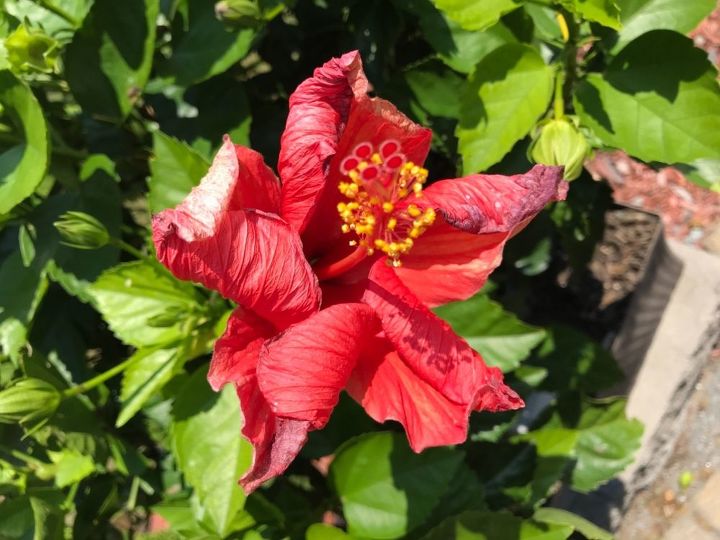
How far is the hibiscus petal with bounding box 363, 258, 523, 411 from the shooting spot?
85 centimetres

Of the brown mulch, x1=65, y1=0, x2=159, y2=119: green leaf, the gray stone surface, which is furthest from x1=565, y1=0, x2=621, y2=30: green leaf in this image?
the brown mulch

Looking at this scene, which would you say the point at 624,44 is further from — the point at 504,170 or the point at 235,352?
the point at 235,352

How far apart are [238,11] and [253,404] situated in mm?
613

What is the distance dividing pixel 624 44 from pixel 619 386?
52.7 inches

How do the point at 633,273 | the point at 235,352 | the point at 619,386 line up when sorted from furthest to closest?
the point at 633,273, the point at 619,386, the point at 235,352

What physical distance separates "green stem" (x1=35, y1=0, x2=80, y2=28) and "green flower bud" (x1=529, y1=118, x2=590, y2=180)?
74cm

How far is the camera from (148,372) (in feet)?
3.76

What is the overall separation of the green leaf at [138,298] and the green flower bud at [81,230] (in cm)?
6

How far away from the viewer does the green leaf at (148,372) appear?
3.63ft

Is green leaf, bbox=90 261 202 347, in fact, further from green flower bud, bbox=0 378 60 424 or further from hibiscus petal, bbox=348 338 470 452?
hibiscus petal, bbox=348 338 470 452

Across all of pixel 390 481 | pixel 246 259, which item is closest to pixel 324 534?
pixel 390 481

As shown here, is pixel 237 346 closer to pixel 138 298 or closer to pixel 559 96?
pixel 138 298

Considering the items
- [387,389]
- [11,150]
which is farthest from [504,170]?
[11,150]

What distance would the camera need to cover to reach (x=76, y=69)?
1213 millimetres
